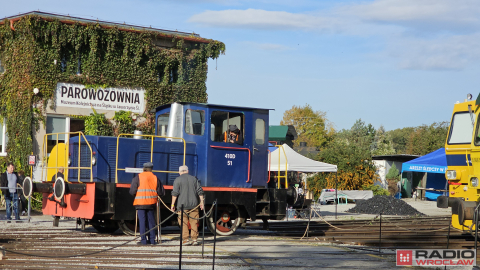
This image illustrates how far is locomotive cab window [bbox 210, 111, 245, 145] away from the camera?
1220 cm

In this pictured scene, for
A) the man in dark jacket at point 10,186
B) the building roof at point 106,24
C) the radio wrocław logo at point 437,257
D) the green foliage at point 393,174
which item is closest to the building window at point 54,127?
the building roof at point 106,24

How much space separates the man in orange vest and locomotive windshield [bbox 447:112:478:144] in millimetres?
6324

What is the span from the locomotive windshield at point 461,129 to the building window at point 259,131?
409cm

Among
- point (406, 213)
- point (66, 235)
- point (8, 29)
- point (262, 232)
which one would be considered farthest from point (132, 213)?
point (406, 213)

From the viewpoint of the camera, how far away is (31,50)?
19469 mm

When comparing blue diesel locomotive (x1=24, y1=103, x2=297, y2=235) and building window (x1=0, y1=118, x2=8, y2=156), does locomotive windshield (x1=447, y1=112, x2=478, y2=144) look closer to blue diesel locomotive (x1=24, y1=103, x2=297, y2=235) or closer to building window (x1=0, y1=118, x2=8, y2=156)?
blue diesel locomotive (x1=24, y1=103, x2=297, y2=235)

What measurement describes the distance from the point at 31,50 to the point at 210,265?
14.3m

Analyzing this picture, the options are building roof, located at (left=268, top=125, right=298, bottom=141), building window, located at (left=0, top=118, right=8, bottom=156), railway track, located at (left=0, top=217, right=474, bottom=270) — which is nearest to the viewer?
railway track, located at (left=0, top=217, right=474, bottom=270)

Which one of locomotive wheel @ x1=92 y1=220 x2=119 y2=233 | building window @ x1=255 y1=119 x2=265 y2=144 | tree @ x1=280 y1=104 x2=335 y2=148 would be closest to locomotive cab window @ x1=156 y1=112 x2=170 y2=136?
building window @ x1=255 y1=119 x2=265 y2=144

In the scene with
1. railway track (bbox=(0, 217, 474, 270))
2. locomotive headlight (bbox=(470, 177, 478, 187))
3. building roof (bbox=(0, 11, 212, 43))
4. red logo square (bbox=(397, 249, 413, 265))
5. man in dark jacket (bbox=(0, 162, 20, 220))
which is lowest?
railway track (bbox=(0, 217, 474, 270))

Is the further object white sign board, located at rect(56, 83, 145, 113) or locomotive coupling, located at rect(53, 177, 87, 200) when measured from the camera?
white sign board, located at rect(56, 83, 145, 113)

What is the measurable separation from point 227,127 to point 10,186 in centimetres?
753

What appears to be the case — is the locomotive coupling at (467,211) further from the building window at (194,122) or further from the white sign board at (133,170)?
the white sign board at (133,170)

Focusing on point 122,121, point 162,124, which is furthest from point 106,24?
point 162,124
